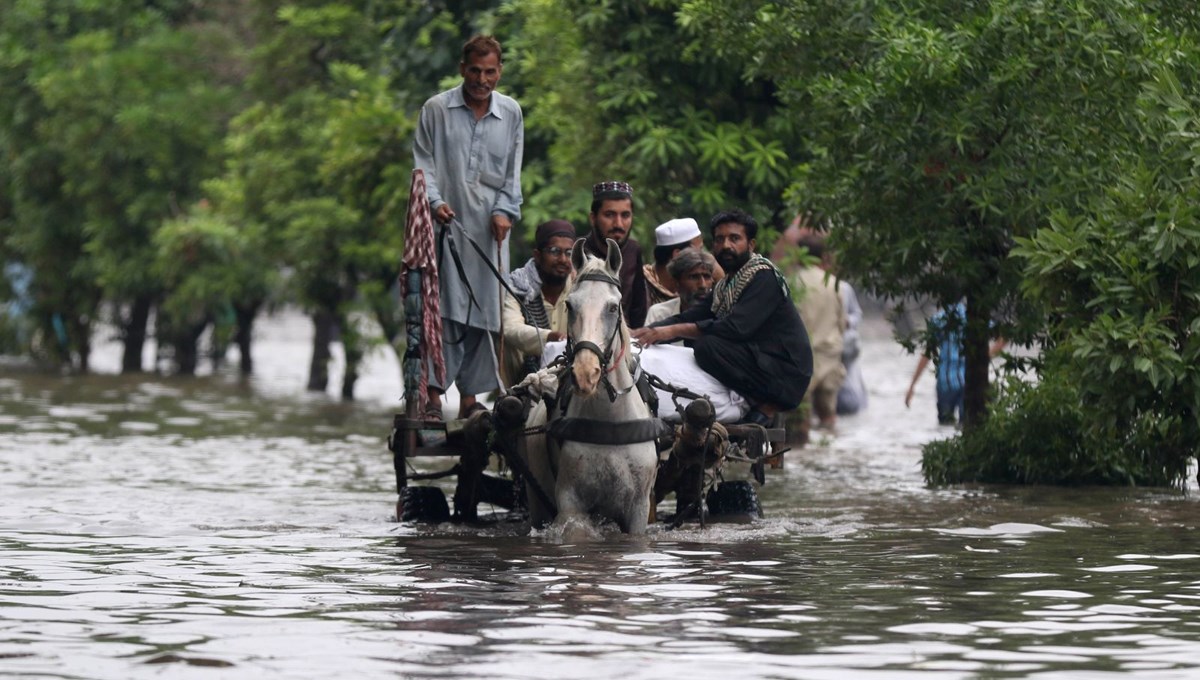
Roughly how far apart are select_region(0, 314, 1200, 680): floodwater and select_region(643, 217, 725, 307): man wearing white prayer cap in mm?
1630

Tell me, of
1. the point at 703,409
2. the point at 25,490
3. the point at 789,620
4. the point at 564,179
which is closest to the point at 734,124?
the point at 564,179

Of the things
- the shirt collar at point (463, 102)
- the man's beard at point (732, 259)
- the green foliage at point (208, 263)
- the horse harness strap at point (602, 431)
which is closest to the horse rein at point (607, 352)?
the horse harness strap at point (602, 431)

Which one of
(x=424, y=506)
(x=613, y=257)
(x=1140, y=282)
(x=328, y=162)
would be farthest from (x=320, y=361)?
(x=613, y=257)

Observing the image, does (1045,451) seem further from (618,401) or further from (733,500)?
(618,401)

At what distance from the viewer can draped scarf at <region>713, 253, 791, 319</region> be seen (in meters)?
14.0

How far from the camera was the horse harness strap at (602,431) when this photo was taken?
12453 millimetres

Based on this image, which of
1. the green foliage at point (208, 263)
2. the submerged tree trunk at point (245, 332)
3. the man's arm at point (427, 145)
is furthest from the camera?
the submerged tree trunk at point (245, 332)

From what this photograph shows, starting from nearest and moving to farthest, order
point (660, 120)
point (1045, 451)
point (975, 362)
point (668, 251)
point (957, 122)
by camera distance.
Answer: point (668, 251), point (957, 122), point (1045, 451), point (975, 362), point (660, 120)

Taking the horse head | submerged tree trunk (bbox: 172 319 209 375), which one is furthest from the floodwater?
submerged tree trunk (bbox: 172 319 209 375)

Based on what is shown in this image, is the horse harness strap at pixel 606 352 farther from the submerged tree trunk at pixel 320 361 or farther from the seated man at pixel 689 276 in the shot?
the submerged tree trunk at pixel 320 361

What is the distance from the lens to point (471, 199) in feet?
47.1

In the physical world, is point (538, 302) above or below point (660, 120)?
below

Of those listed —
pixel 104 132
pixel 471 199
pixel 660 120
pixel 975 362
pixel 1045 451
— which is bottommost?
pixel 1045 451

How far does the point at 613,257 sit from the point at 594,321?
1.70 feet
